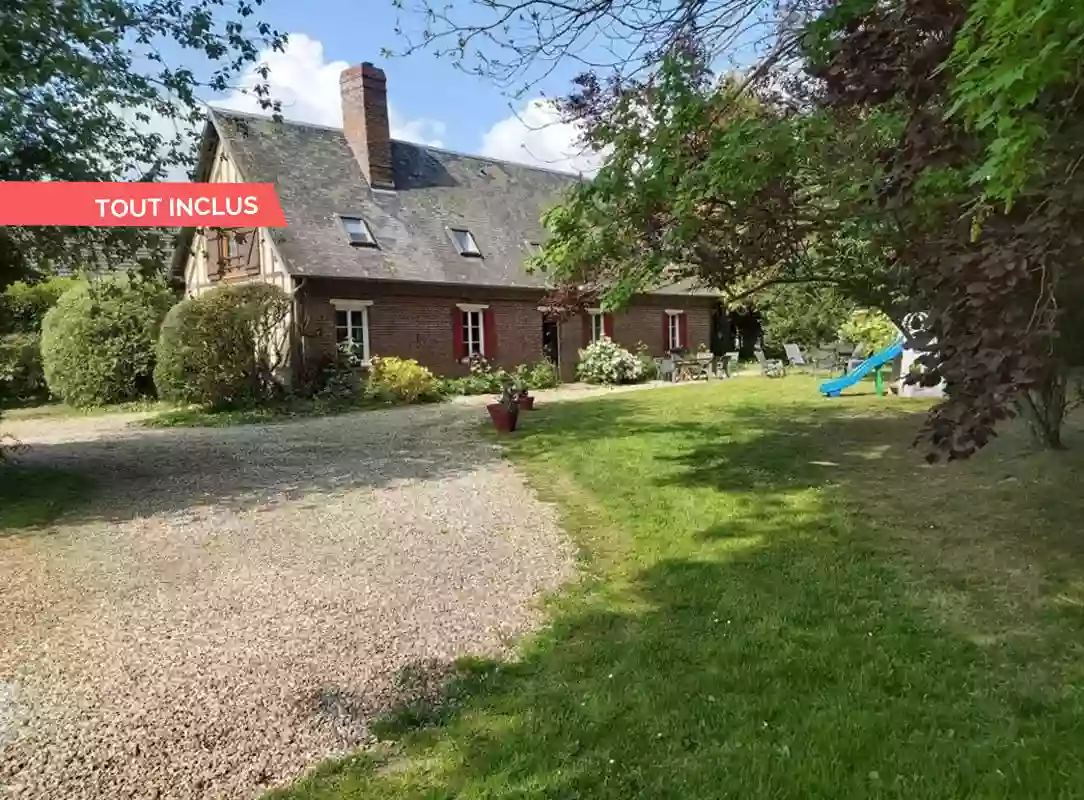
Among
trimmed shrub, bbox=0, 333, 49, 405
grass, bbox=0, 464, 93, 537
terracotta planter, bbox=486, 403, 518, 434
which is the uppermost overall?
trimmed shrub, bbox=0, 333, 49, 405

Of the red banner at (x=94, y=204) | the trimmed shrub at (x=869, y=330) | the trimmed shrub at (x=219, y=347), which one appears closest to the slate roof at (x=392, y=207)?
the trimmed shrub at (x=219, y=347)

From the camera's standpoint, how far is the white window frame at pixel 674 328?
2533cm

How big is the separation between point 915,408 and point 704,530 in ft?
25.5

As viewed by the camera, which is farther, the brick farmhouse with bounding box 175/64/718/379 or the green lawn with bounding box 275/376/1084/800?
the brick farmhouse with bounding box 175/64/718/379

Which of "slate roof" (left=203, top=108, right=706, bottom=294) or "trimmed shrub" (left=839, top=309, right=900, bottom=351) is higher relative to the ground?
"slate roof" (left=203, top=108, right=706, bottom=294)

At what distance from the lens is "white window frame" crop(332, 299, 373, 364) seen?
18.1m

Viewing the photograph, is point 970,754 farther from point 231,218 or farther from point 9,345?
point 9,345

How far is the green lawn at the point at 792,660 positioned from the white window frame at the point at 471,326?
13.6 metres

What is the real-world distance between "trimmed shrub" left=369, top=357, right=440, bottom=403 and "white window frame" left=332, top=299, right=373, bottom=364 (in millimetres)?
906

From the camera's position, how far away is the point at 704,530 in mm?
5863

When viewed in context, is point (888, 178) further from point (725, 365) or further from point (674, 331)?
point (674, 331)

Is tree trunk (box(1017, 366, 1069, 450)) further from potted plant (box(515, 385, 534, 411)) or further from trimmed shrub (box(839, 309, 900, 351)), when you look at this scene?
trimmed shrub (box(839, 309, 900, 351))

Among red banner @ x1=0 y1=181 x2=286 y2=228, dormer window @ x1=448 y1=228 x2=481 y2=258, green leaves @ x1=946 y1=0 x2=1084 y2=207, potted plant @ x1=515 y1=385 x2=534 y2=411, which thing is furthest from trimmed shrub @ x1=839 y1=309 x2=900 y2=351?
green leaves @ x1=946 y1=0 x2=1084 y2=207

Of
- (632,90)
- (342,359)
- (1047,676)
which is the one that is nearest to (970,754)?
(1047,676)
